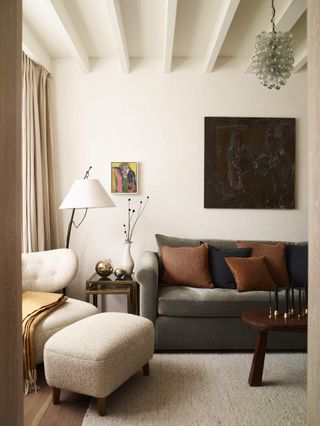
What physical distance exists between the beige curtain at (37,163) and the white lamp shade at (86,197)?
0.43 m

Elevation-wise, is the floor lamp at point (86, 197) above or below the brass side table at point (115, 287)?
above

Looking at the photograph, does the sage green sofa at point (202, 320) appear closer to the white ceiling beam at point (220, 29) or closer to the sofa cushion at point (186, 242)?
the sofa cushion at point (186, 242)

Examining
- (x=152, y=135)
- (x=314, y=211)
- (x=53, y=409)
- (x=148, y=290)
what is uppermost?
(x=152, y=135)

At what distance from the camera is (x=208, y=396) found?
219 centimetres

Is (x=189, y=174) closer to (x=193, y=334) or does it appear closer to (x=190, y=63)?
(x=190, y=63)

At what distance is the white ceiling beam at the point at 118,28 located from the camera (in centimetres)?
263

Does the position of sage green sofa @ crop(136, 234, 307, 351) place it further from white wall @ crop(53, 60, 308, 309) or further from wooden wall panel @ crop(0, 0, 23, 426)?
wooden wall panel @ crop(0, 0, 23, 426)

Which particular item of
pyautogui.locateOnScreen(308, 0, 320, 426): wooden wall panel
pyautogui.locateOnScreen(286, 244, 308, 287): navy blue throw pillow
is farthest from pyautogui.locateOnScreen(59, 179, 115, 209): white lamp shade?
pyautogui.locateOnScreen(308, 0, 320, 426): wooden wall panel

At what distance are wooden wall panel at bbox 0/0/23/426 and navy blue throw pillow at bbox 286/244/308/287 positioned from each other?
2.86m

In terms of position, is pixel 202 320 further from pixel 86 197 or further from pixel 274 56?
pixel 274 56

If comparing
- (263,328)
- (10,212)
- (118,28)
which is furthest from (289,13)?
(10,212)

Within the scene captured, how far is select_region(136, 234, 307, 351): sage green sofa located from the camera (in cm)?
287

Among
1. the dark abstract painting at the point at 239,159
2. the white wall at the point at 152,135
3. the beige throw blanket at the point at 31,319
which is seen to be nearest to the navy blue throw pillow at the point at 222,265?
the white wall at the point at 152,135

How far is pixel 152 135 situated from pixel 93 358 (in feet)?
8.30
